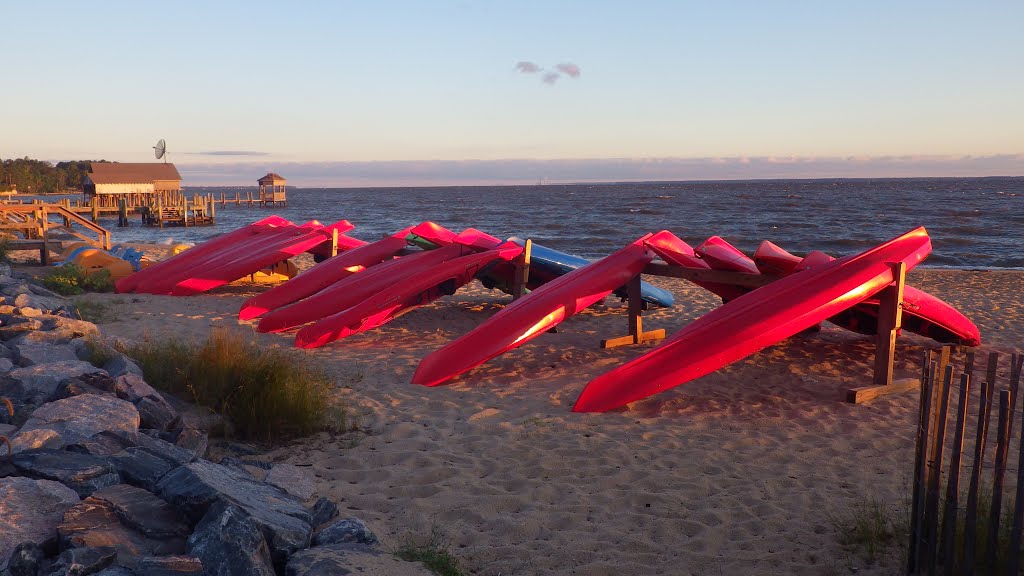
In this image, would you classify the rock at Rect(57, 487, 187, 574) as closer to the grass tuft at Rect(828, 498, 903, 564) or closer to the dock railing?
the grass tuft at Rect(828, 498, 903, 564)

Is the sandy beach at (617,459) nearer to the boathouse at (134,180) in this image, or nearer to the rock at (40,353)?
the rock at (40,353)

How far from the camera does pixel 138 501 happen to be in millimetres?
3014

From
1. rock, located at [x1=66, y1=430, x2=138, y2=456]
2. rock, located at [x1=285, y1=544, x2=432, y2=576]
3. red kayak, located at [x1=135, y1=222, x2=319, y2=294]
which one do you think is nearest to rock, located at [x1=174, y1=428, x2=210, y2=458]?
rock, located at [x1=66, y1=430, x2=138, y2=456]

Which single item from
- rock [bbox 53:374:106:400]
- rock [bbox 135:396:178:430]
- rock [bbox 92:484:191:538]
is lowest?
rock [bbox 135:396:178:430]

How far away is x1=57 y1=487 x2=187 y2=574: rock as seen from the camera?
105 inches

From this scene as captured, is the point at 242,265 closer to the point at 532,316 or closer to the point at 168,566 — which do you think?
the point at 532,316

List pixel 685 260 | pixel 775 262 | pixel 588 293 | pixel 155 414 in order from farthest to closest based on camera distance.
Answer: pixel 685 260
pixel 588 293
pixel 775 262
pixel 155 414

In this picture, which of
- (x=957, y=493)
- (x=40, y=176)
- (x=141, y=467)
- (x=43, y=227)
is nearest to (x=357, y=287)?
(x=141, y=467)

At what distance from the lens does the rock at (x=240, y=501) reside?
9.65 feet

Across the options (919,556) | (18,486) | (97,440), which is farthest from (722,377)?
(18,486)

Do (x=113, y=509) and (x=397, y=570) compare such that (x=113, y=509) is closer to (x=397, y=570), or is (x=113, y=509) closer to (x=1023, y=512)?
(x=397, y=570)

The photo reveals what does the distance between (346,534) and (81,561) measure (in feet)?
3.30

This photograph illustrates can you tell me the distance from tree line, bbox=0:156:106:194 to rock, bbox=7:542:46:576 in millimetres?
89629

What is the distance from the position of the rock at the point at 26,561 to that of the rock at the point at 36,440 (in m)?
1.05
